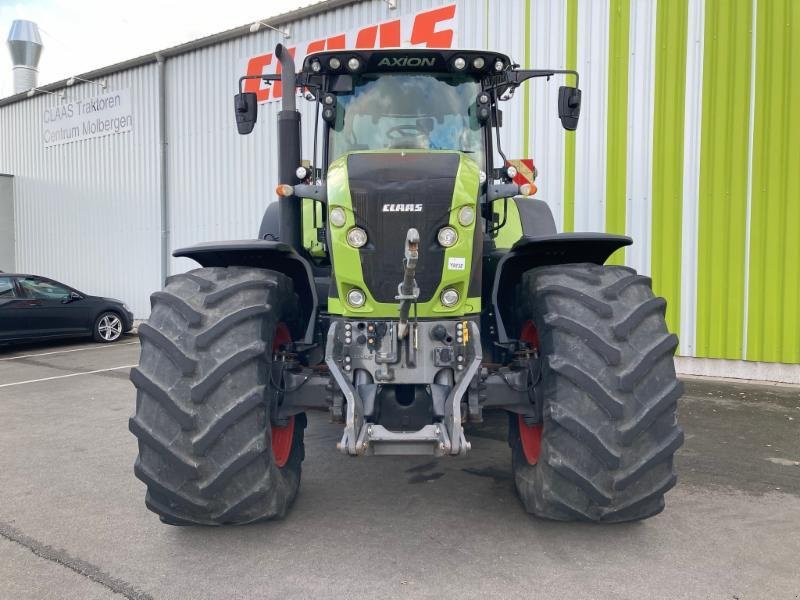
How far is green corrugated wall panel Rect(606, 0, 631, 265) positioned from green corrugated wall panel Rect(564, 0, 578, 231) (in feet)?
1.51

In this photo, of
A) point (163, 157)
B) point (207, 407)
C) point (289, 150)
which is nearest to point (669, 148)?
point (289, 150)

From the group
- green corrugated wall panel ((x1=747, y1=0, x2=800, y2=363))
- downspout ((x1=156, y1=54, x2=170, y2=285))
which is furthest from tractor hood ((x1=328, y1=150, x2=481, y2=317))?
downspout ((x1=156, y1=54, x2=170, y2=285))

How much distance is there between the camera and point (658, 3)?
8102 millimetres

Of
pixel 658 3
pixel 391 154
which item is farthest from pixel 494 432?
pixel 658 3

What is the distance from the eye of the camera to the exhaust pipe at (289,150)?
12.6 ft

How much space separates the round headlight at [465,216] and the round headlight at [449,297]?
1.14ft

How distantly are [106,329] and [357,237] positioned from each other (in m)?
10.7

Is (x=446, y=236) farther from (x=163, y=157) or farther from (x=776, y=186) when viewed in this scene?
(x=163, y=157)

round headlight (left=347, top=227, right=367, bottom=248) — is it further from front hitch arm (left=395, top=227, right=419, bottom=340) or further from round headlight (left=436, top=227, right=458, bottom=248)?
round headlight (left=436, top=227, right=458, bottom=248)

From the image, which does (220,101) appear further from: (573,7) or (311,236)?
(311,236)

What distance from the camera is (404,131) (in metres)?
4.03

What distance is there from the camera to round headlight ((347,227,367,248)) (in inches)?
129

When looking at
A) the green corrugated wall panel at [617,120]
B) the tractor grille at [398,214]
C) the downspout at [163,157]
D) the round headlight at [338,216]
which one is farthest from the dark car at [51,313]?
the tractor grille at [398,214]

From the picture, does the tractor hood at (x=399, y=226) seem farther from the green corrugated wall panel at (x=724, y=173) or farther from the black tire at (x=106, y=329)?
the black tire at (x=106, y=329)
